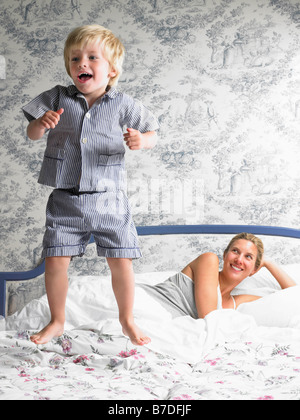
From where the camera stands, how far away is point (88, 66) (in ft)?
4.51

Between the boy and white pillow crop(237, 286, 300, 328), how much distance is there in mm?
746

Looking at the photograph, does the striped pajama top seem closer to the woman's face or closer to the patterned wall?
the woman's face

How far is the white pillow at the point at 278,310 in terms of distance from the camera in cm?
211

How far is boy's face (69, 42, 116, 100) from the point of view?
1.37m

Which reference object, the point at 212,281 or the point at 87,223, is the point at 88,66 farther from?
the point at 212,281

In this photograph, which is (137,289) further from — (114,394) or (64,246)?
(114,394)

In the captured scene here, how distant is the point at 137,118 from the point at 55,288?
55 centimetres

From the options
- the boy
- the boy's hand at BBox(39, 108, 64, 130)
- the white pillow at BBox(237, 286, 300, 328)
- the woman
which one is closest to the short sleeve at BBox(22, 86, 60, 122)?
the boy

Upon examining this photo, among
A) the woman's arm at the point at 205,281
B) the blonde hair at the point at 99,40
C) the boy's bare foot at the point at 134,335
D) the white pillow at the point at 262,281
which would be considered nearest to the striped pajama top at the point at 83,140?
the blonde hair at the point at 99,40

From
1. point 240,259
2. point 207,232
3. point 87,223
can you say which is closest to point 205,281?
point 240,259

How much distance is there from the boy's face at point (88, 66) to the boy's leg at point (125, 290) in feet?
1.64

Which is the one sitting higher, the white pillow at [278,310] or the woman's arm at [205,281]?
the woman's arm at [205,281]

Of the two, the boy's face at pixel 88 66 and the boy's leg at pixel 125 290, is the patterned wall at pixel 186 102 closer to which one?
the boy's leg at pixel 125 290
